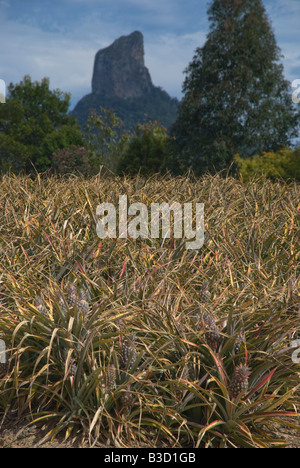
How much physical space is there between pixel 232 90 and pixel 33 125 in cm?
1688

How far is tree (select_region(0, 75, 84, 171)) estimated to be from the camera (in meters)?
25.6

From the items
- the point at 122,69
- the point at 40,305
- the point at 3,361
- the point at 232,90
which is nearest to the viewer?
the point at 3,361

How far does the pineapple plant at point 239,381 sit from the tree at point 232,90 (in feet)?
49.6

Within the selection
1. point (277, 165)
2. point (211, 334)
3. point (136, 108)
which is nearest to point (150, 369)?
point (211, 334)

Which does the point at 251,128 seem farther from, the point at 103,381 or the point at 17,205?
the point at 103,381

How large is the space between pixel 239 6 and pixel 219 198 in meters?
16.1

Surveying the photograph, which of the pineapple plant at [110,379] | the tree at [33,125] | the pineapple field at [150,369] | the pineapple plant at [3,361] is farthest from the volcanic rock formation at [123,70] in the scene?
the pineapple plant at [110,379]

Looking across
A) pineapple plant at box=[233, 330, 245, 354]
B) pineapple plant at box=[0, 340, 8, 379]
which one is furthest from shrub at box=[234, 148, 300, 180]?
pineapple plant at box=[0, 340, 8, 379]

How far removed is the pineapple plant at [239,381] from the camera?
2408 mm

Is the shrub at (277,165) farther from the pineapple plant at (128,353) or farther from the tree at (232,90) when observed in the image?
the pineapple plant at (128,353)

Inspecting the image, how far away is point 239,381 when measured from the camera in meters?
2.42

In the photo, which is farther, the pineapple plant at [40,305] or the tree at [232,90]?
the tree at [232,90]

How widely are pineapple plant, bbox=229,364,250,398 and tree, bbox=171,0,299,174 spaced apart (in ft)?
49.6

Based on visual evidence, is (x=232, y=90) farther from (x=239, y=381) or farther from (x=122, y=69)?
(x=122, y=69)
